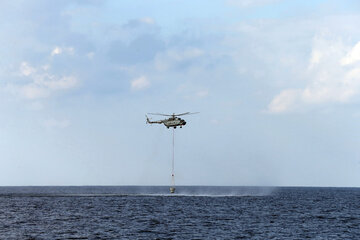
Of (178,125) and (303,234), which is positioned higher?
(178,125)

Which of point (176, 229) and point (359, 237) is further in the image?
point (176, 229)

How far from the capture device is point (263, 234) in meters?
61.9

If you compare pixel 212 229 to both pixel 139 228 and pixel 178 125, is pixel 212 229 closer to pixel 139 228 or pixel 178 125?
pixel 139 228

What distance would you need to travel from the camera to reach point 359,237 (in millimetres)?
61719

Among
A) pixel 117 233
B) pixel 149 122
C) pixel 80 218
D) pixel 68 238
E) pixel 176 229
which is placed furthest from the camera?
pixel 149 122

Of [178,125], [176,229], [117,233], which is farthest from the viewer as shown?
[178,125]

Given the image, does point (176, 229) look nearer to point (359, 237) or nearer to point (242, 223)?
point (242, 223)

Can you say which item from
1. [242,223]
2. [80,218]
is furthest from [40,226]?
[242,223]

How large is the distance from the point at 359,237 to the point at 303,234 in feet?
24.4

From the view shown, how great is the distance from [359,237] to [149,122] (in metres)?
63.4

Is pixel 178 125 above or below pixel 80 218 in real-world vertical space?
above

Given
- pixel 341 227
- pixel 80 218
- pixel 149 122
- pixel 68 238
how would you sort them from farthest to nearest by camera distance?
pixel 149 122, pixel 80 218, pixel 341 227, pixel 68 238

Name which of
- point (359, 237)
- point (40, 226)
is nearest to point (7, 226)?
point (40, 226)

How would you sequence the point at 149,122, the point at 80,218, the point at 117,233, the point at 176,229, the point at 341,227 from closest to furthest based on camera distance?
the point at 117,233
the point at 176,229
the point at 341,227
the point at 80,218
the point at 149,122
